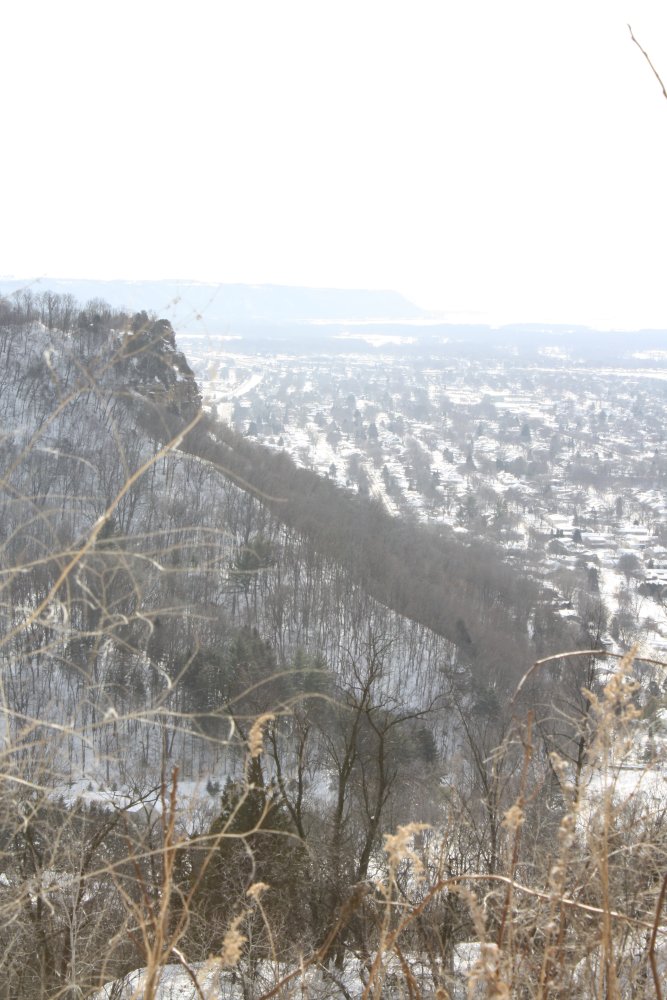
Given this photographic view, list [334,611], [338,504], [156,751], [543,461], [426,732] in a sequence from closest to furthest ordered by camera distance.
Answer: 1. [156,751]
2. [426,732]
3. [334,611]
4. [338,504]
5. [543,461]

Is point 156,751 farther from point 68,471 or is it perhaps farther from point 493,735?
point 68,471

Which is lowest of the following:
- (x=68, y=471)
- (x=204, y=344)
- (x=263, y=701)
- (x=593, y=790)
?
(x=263, y=701)

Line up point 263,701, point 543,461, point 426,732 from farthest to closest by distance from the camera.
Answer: point 543,461
point 426,732
point 263,701

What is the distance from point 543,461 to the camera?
11719 centimetres

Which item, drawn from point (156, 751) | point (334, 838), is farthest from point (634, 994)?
point (156, 751)

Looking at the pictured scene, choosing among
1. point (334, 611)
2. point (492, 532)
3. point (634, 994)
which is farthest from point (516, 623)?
point (634, 994)

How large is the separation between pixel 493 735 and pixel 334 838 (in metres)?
20.6

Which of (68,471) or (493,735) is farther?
(68,471)

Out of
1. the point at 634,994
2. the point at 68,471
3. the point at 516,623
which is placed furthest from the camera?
the point at 516,623

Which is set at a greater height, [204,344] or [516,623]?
[204,344]

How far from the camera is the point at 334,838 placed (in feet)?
35.6

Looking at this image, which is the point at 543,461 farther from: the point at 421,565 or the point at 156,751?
the point at 156,751

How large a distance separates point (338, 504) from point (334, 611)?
416 inches

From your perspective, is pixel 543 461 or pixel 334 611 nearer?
pixel 334 611
